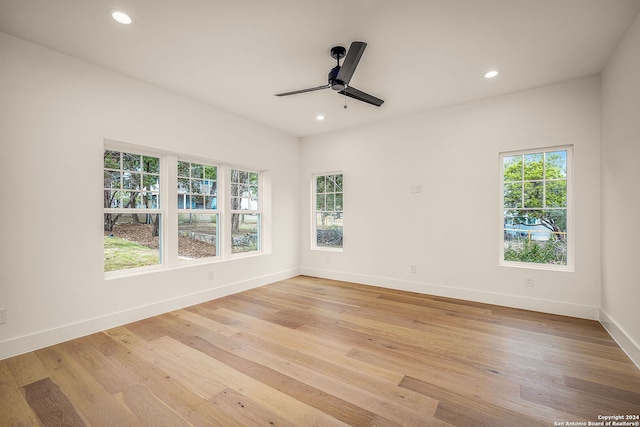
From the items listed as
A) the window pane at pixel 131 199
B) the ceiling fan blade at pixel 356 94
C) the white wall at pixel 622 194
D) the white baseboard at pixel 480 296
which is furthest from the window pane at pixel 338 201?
the white wall at pixel 622 194

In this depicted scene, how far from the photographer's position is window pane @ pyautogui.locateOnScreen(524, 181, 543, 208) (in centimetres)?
365

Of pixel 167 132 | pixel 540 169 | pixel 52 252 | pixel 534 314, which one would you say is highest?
pixel 167 132

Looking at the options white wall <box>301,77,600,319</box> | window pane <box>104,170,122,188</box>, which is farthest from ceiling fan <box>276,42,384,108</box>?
A: window pane <box>104,170,122,188</box>

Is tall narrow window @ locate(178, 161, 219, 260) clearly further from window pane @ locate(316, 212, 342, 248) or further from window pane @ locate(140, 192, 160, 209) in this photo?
window pane @ locate(316, 212, 342, 248)

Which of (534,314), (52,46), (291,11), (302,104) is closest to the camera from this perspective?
(291,11)

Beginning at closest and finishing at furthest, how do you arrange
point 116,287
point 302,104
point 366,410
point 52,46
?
point 366,410 → point 52,46 → point 116,287 → point 302,104

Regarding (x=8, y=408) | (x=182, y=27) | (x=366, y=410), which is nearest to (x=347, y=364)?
(x=366, y=410)

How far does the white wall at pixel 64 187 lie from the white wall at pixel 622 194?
4.68m

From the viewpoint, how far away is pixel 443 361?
93.3 inches

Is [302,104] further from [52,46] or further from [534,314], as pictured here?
[534,314]

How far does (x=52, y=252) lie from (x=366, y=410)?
314cm

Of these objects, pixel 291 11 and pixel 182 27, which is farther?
pixel 182 27

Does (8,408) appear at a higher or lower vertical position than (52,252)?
lower

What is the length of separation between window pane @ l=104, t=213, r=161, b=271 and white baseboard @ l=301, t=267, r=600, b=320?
3006 mm
